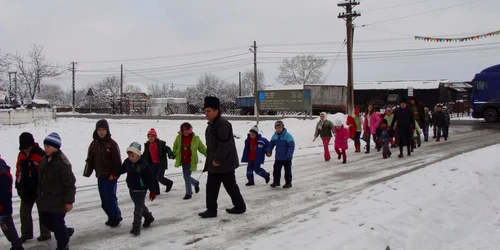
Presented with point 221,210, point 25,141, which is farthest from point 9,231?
point 221,210

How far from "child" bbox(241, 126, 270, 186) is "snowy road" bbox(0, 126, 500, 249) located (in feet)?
0.87

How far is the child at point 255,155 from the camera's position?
9.23 m

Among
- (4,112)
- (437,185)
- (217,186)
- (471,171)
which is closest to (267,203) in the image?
(217,186)

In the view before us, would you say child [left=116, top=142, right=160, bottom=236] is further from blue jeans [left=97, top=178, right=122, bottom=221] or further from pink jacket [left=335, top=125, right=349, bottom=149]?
pink jacket [left=335, top=125, right=349, bottom=149]

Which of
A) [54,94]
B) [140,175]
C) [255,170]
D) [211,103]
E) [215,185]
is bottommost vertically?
[255,170]

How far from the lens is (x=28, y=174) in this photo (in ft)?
17.6

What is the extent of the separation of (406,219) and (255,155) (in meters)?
4.00

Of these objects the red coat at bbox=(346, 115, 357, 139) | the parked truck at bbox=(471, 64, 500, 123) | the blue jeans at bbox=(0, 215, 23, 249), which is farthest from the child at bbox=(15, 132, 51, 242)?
the parked truck at bbox=(471, 64, 500, 123)

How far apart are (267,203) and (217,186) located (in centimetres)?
133

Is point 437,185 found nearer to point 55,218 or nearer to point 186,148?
point 186,148

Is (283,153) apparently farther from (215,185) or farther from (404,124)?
(404,124)

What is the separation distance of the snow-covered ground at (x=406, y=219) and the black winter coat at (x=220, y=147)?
1.27 meters

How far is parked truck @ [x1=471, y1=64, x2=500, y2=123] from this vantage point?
29.7 metres

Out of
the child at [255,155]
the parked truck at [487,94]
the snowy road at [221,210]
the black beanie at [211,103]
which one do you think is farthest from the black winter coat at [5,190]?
the parked truck at [487,94]
